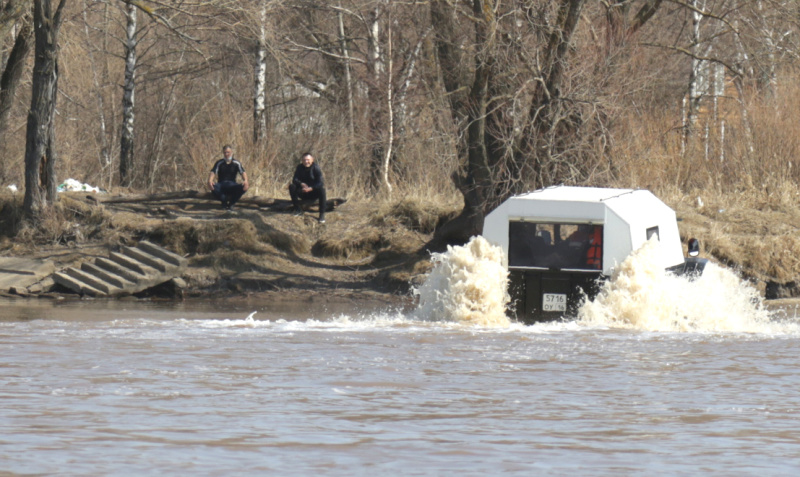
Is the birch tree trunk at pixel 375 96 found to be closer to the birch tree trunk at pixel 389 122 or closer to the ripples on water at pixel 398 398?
the birch tree trunk at pixel 389 122

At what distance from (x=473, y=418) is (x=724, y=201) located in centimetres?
1788

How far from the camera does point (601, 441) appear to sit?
7785 millimetres

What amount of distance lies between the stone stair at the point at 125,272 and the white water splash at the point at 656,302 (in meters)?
8.96

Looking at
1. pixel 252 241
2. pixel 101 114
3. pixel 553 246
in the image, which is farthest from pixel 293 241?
pixel 101 114

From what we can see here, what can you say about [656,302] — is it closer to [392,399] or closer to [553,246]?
[553,246]

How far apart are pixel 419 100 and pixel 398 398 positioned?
20.8 m

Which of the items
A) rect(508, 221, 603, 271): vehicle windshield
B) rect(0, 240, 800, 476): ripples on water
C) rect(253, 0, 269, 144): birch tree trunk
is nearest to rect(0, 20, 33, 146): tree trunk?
rect(253, 0, 269, 144): birch tree trunk

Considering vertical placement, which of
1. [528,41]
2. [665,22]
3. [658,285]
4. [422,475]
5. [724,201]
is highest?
[665,22]

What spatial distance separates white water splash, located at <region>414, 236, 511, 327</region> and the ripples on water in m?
0.34

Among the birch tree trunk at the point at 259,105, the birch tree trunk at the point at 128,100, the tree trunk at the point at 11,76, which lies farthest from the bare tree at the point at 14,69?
the birch tree trunk at the point at 128,100

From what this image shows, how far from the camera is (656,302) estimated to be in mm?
15109

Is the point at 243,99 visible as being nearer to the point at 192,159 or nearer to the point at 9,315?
the point at 192,159

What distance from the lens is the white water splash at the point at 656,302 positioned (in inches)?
587

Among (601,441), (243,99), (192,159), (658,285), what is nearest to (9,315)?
(658,285)
